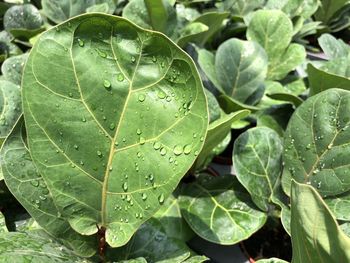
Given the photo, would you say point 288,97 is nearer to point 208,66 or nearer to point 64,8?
Result: point 208,66

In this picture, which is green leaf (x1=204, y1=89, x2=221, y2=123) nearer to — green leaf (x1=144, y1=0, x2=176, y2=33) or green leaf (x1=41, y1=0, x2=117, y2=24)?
green leaf (x1=144, y1=0, x2=176, y2=33)

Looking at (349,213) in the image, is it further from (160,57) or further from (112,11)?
(112,11)

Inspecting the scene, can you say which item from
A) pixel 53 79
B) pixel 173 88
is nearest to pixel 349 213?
pixel 173 88

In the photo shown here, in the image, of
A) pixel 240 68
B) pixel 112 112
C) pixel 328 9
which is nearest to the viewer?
pixel 112 112

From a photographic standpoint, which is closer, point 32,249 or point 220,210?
point 32,249

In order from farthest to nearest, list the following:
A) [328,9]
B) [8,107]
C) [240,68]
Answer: [328,9], [240,68], [8,107]

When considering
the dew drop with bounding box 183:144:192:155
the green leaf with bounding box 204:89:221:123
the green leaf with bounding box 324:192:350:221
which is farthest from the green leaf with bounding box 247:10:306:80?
the dew drop with bounding box 183:144:192:155

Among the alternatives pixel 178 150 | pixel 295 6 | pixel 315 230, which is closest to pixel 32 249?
pixel 178 150

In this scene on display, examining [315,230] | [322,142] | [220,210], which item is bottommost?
[220,210]

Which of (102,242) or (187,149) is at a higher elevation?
(187,149)
